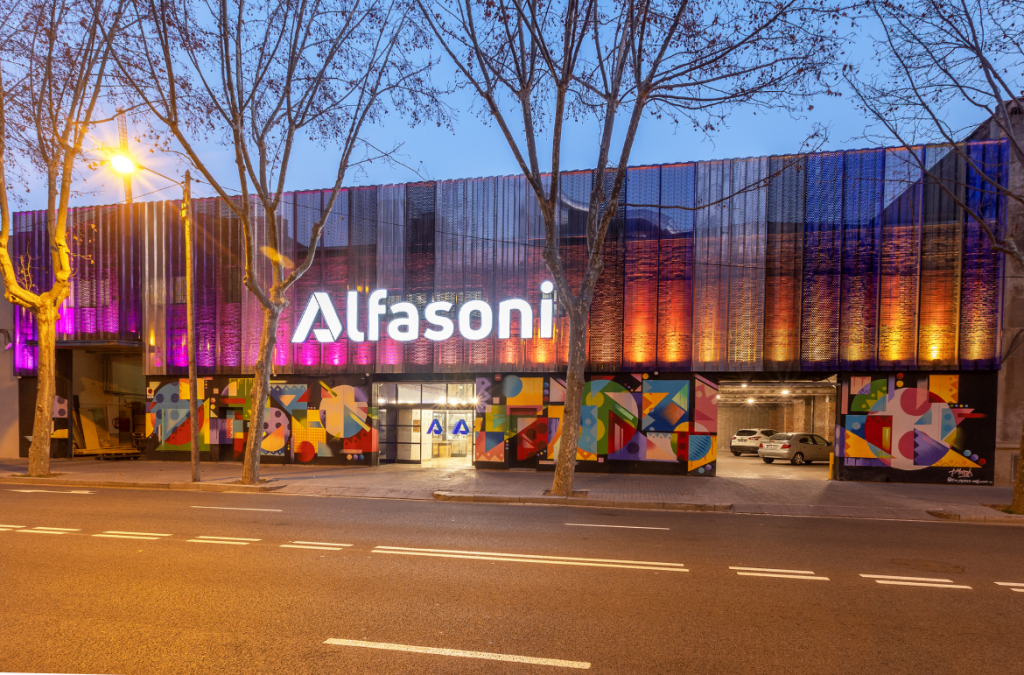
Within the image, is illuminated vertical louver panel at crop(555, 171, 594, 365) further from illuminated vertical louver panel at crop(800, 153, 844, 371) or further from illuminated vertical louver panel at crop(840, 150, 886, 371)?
illuminated vertical louver panel at crop(840, 150, 886, 371)

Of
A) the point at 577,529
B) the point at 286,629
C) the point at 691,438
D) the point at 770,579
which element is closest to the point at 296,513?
the point at 577,529

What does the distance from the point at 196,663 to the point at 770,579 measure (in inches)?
→ 242

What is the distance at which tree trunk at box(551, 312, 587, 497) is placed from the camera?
12.8 meters

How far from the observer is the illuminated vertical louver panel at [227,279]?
19984 millimetres

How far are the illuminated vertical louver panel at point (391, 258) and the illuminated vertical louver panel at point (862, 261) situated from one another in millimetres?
13473

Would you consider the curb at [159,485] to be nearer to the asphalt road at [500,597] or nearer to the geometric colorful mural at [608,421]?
the asphalt road at [500,597]

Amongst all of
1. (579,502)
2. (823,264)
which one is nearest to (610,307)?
(823,264)

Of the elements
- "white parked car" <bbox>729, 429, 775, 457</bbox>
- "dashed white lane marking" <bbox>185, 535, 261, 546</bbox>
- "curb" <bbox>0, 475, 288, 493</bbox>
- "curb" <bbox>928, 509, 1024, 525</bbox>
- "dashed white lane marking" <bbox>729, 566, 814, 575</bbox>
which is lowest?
"white parked car" <bbox>729, 429, 775, 457</bbox>

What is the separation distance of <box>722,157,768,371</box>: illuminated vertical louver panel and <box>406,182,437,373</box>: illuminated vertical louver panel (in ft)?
30.4

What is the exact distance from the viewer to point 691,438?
55.3 ft

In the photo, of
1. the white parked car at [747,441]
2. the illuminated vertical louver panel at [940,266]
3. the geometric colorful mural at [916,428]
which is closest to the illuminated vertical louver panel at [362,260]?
the geometric colorful mural at [916,428]

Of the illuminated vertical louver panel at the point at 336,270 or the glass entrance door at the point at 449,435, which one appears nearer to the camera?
the illuminated vertical louver panel at the point at 336,270

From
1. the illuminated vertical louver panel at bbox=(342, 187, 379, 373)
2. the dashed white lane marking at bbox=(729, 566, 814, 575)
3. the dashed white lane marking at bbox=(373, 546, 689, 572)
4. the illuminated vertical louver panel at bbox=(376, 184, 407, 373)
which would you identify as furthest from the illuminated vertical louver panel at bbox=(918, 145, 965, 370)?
the illuminated vertical louver panel at bbox=(342, 187, 379, 373)

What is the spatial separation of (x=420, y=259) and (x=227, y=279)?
742 cm
